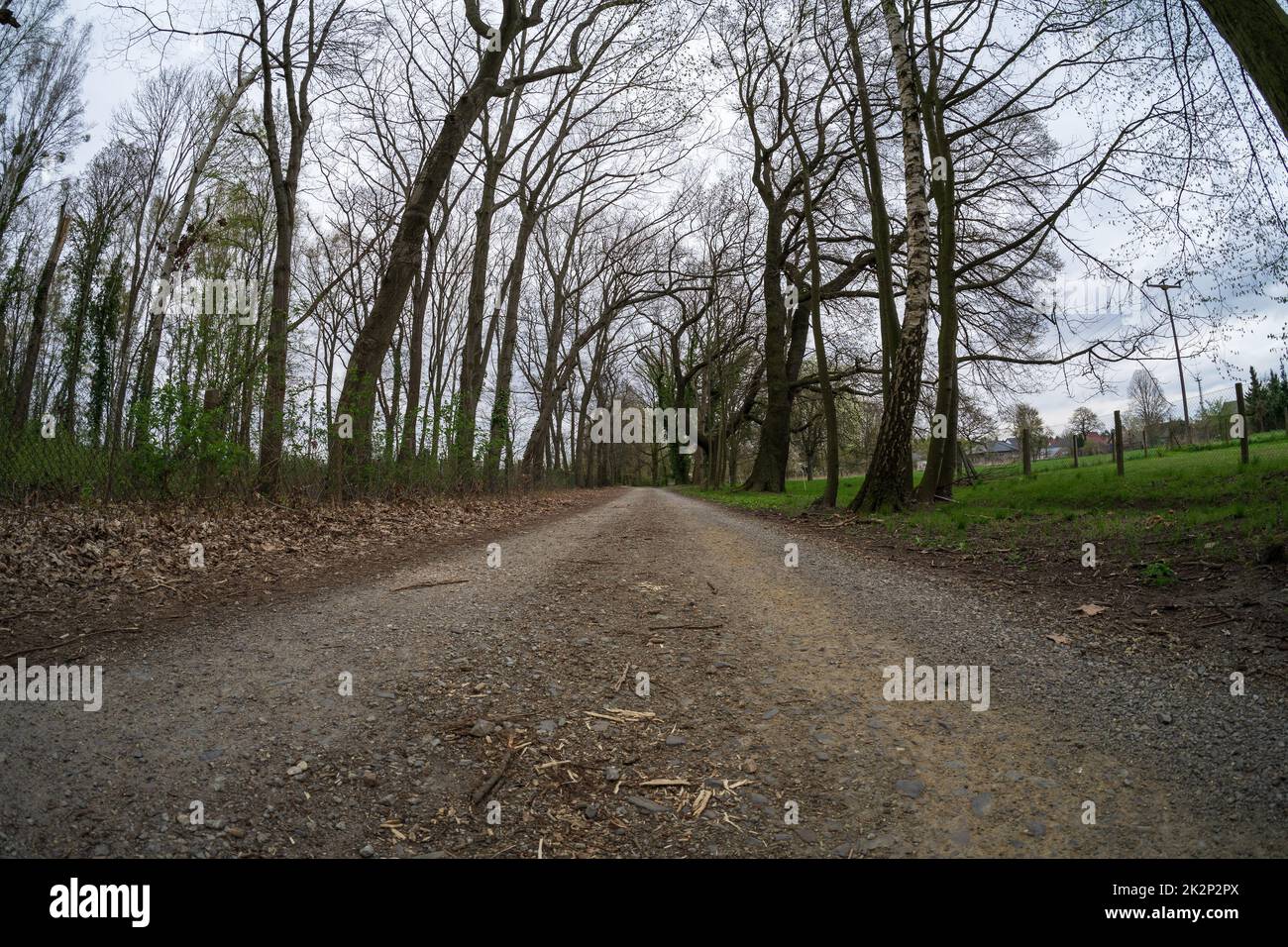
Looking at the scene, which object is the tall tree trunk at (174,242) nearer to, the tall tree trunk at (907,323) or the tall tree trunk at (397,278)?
the tall tree trunk at (397,278)

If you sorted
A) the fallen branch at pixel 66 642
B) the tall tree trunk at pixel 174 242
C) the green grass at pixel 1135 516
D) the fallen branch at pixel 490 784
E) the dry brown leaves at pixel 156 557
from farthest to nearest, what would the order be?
1. the tall tree trunk at pixel 174 242
2. the green grass at pixel 1135 516
3. the dry brown leaves at pixel 156 557
4. the fallen branch at pixel 66 642
5. the fallen branch at pixel 490 784

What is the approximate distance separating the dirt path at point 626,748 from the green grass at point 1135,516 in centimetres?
234

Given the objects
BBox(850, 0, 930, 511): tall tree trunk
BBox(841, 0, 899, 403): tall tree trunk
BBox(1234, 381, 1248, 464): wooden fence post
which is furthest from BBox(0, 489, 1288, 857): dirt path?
BBox(1234, 381, 1248, 464): wooden fence post

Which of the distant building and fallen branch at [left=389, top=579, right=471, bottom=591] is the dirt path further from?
the distant building

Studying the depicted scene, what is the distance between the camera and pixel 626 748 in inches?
98.7

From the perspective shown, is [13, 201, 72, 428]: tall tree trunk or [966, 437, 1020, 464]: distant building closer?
[13, 201, 72, 428]: tall tree trunk

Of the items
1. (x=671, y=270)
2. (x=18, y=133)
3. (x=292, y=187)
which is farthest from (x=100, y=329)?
(x=671, y=270)

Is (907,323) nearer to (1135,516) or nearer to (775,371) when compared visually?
(1135,516)

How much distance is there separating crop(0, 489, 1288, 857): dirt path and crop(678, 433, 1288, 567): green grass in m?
2.34

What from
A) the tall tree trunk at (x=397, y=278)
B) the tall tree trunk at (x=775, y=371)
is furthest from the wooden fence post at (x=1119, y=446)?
the tall tree trunk at (x=397, y=278)

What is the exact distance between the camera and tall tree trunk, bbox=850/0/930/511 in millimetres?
10289

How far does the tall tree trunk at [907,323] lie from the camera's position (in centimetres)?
1029
